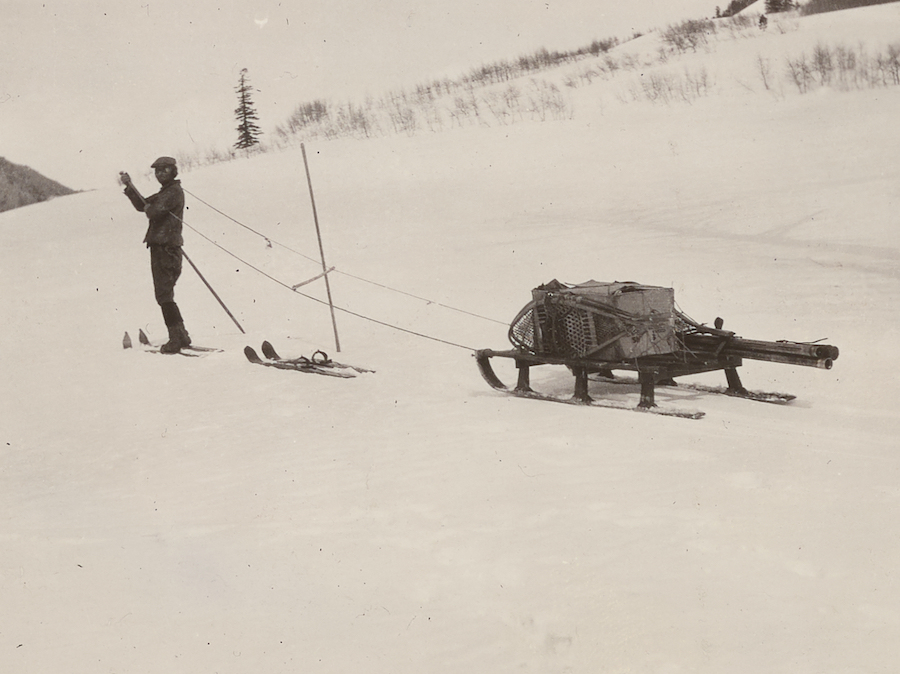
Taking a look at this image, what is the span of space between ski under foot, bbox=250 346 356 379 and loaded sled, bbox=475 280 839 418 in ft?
7.10

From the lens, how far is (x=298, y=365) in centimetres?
922

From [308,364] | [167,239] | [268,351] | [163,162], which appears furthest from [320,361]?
[163,162]

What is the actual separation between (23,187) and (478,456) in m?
19.9

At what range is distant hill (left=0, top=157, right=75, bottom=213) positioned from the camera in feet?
71.1

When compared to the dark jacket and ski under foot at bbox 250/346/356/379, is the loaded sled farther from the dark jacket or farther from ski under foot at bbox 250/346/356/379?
the dark jacket

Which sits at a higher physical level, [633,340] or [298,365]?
[633,340]

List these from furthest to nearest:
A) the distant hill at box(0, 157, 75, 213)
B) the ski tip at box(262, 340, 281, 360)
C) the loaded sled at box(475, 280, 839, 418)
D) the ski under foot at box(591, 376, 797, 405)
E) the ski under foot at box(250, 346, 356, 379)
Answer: the distant hill at box(0, 157, 75, 213) → the ski tip at box(262, 340, 281, 360) → the ski under foot at box(250, 346, 356, 379) → the ski under foot at box(591, 376, 797, 405) → the loaded sled at box(475, 280, 839, 418)

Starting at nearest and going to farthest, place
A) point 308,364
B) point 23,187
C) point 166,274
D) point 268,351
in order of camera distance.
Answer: point 308,364, point 268,351, point 166,274, point 23,187

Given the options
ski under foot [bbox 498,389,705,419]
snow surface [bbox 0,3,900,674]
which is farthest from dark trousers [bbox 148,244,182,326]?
ski under foot [bbox 498,389,705,419]

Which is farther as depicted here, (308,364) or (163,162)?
(163,162)

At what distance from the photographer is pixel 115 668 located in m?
3.82

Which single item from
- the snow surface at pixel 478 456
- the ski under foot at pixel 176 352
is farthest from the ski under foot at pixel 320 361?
the ski under foot at pixel 176 352

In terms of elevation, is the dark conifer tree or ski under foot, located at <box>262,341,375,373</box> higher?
the dark conifer tree

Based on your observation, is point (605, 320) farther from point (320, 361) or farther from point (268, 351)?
point (268, 351)
